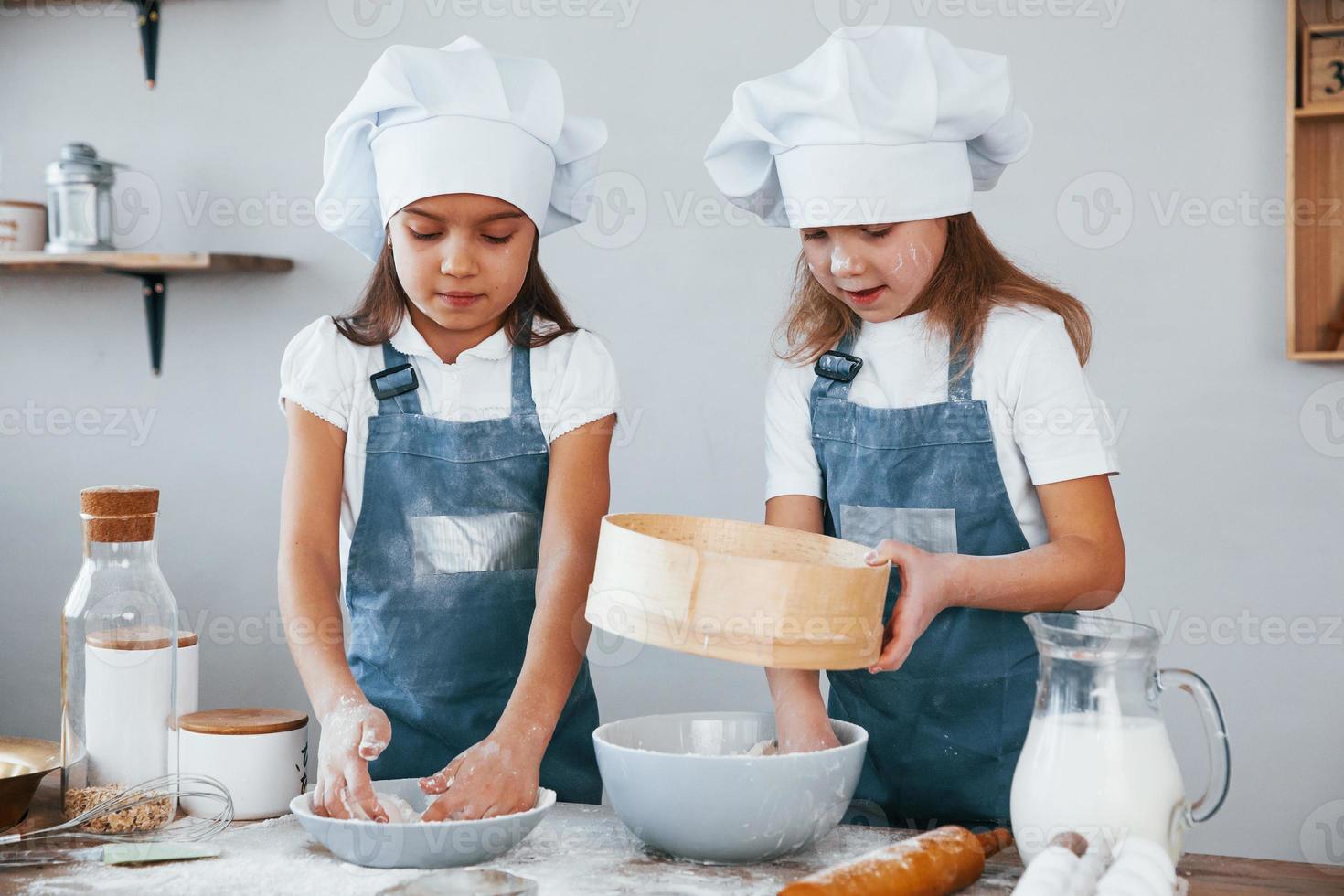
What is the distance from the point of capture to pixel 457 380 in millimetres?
1354

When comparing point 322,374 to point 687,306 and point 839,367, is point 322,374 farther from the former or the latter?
point 687,306

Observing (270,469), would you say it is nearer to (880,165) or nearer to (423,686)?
(423,686)

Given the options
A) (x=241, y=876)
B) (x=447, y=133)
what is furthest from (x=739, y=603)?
(x=447, y=133)

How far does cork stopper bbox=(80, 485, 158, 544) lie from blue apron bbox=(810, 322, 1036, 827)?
0.68m

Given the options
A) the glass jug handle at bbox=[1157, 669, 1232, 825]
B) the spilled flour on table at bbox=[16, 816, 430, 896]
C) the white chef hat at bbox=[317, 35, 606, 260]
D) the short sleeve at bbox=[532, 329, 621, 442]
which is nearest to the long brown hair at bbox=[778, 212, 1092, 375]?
the short sleeve at bbox=[532, 329, 621, 442]

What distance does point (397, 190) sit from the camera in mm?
1267

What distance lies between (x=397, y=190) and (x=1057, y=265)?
54.6 inches

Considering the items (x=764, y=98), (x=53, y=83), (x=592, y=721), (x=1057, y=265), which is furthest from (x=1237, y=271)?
(x=53, y=83)

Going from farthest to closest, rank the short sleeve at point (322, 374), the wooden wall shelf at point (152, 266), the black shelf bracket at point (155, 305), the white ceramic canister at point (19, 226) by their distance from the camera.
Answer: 1. the black shelf bracket at point (155, 305)
2. the white ceramic canister at point (19, 226)
3. the wooden wall shelf at point (152, 266)
4. the short sleeve at point (322, 374)

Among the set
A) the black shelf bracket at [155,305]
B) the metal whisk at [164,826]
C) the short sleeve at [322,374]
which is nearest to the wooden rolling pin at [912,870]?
the metal whisk at [164,826]

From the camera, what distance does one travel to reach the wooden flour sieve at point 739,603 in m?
0.88

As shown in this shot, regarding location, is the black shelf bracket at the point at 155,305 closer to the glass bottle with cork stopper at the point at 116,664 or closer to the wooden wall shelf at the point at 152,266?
the wooden wall shelf at the point at 152,266

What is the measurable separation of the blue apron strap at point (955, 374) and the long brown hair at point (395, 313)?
42 cm

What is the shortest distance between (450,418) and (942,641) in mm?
574
